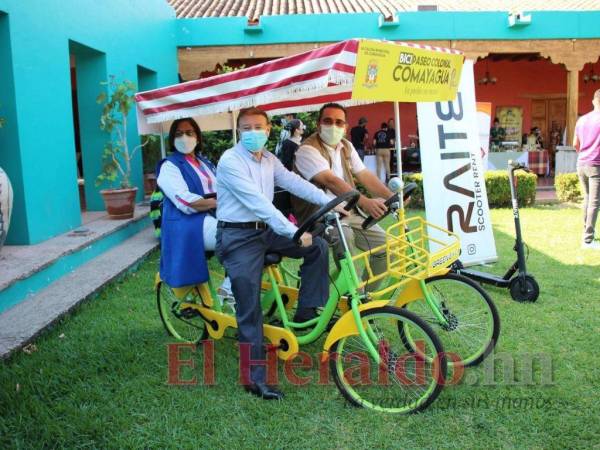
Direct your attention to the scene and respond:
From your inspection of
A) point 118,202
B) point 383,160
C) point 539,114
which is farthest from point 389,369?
point 539,114

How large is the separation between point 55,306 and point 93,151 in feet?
14.8

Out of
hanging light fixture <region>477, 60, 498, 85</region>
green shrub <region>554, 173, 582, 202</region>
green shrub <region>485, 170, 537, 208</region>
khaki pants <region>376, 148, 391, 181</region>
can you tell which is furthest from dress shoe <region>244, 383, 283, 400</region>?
hanging light fixture <region>477, 60, 498, 85</region>

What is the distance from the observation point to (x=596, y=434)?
293 centimetres

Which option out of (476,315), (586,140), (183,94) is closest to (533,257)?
(586,140)

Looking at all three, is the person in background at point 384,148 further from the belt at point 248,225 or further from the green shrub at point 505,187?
the belt at point 248,225

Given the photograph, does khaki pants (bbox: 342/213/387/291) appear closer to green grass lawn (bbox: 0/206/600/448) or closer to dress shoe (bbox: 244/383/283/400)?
green grass lawn (bbox: 0/206/600/448)

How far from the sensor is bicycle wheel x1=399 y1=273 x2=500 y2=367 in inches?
140

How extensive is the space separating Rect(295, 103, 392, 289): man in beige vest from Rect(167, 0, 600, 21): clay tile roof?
38.3 feet

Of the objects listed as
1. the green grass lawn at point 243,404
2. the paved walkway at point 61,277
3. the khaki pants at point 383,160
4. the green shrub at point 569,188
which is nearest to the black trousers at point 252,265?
the green grass lawn at point 243,404

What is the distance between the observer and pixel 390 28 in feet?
46.8

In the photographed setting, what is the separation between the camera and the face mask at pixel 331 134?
3984 millimetres

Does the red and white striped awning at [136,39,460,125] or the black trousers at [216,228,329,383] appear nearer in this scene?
the red and white striped awning at [136,39,460,125]

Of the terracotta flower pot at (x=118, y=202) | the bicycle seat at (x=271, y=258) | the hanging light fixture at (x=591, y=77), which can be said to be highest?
the hanging light fixture at (x=591, y=77)

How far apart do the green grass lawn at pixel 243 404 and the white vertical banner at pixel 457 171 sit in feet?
5.16
